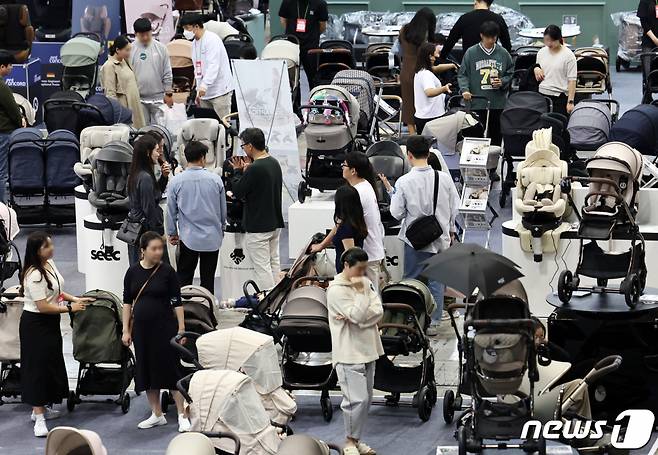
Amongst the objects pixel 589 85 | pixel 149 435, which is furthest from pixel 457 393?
pixel 589 85

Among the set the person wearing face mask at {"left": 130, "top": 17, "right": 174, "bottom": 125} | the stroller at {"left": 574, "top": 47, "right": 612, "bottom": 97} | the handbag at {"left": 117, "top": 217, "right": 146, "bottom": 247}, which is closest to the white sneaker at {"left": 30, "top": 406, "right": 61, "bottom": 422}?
the handbag at {"left": 117, "top": 217, "right": 146, "bottom": 247}

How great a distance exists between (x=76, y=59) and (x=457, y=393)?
9360 millimetres

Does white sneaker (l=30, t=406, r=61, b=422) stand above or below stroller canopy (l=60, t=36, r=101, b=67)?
below

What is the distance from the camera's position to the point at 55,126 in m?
17.1

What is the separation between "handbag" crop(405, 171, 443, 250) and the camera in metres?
12.3

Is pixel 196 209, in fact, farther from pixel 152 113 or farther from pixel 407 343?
pixel 152 113

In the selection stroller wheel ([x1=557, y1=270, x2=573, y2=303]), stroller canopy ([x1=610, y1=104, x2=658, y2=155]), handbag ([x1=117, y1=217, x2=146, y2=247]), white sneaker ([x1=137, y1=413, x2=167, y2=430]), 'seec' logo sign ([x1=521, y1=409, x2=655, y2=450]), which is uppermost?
stroller canopy ([x1=610, y1=104, x2=658, y2=155])

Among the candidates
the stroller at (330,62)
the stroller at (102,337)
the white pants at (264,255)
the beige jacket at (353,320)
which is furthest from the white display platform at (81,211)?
the stroller at (330,62)

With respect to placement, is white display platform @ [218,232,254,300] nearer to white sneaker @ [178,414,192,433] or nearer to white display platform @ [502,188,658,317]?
white display platform @ [502,188,658,317]

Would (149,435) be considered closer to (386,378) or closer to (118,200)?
(386,378)

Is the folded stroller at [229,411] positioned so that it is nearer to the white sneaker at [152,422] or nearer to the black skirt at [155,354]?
the black skirt at [155,354]

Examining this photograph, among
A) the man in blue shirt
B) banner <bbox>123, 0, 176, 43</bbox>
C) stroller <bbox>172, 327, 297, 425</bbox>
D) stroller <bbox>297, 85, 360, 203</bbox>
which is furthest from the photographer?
banner <bbox>123, 0, 176, 43</bbox>

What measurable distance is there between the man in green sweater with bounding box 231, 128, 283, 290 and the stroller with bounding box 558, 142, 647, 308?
246 centimetres

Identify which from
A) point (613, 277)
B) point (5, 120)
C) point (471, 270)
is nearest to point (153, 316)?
point (471, 270)
